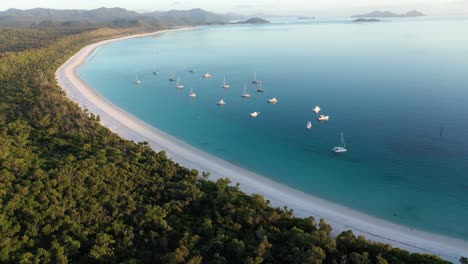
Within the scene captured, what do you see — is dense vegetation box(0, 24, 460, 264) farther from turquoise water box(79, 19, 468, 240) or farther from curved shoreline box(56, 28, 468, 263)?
turquoise water box(79, 19, 468, 240)

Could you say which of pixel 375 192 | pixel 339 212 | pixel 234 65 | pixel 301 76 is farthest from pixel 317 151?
pixel 234 65

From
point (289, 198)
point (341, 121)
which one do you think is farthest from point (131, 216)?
point (341, 121)

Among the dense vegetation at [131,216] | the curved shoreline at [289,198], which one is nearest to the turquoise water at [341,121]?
the curved shoreline at [289,198]

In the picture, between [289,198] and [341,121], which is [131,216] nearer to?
[289,198]

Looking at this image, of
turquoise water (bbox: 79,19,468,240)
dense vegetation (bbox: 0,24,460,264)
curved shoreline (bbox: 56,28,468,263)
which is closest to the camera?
dense vegetation (bbox: 0,24,460,264)

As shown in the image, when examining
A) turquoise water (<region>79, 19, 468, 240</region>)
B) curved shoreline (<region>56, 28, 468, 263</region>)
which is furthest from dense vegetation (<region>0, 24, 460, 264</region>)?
turquoise water (<region>79, 19, 468, 240</region>)

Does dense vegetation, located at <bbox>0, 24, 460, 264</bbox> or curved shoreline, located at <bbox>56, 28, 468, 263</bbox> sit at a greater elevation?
dense vegetation, located at <bbox>0, 24, 460, 264</bbox>
